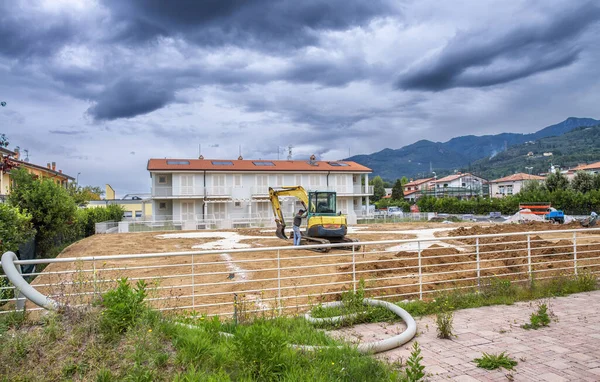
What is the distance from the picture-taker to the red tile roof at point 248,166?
42812mm

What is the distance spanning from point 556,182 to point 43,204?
59.0 meters

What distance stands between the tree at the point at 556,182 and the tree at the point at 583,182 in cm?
97

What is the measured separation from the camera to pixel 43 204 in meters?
18.3

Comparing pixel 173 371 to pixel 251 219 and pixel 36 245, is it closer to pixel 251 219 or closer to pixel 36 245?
pixel 36 245

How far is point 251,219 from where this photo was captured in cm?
3975

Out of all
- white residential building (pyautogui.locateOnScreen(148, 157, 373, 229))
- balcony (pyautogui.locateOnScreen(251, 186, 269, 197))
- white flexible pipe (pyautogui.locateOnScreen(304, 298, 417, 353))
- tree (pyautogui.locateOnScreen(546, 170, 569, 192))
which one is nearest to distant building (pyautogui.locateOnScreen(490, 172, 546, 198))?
tree (pyautogui.locateOnScreen(546, 170, 569, 192))

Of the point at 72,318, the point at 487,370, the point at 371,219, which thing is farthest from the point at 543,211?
the point at 72,318

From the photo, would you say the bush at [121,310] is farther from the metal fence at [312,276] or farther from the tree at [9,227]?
the tree at [9,227]

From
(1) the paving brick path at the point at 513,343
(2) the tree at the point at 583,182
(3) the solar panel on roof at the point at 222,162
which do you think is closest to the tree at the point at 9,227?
(1) the paving brick path at the point at 513,343

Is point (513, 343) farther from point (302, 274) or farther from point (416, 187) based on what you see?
point (416, 187)

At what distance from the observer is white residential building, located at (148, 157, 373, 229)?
4206 cm

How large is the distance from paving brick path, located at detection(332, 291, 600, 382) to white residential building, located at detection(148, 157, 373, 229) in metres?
33.6

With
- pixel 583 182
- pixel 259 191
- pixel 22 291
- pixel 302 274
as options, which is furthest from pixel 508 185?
pixel 22 291

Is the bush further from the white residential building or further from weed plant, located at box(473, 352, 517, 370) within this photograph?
the white residential building
